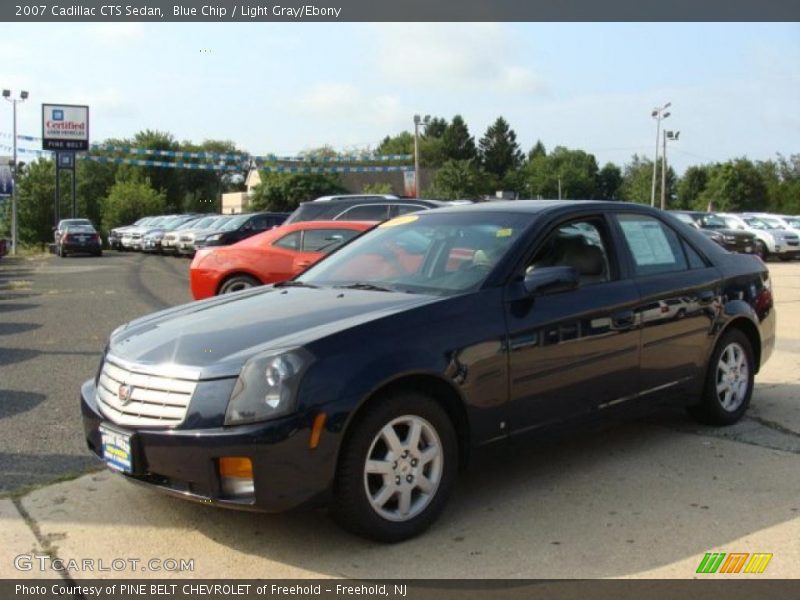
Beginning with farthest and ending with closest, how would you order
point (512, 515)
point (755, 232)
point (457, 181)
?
point (457, 181) < point (755, 232) < point (512, 515)

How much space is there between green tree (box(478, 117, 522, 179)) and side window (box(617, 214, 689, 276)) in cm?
11913

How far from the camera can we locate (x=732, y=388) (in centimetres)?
570

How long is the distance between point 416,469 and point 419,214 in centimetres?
206

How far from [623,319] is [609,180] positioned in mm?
135133

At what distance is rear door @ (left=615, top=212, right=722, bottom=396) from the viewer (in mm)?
4980

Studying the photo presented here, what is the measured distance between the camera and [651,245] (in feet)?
17.4

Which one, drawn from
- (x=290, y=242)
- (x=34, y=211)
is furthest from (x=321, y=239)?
(x=34, y=211)

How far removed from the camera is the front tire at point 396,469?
11.7 ft

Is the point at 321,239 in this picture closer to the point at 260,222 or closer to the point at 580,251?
the point at 580,251

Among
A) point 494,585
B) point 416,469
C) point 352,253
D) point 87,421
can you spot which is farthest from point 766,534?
point 87,421

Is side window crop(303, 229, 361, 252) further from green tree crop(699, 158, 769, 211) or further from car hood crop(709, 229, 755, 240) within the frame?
green tree crop(699, 158, 769, 211)

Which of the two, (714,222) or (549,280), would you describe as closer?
(549,280)

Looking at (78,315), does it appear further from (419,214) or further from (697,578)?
(697,578)

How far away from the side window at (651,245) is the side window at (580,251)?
0.25m
